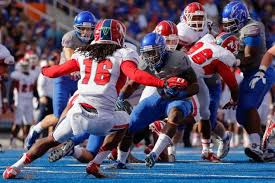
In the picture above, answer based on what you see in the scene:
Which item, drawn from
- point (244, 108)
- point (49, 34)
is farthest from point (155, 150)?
point (49, 34)

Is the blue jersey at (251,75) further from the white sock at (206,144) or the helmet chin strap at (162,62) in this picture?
the helmet chin strap at (162,62)

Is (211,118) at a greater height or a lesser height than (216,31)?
lesser

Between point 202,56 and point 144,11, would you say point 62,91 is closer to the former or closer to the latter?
point 202,56

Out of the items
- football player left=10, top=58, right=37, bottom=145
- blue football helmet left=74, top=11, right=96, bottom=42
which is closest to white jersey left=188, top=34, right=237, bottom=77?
blue football helmet left=74, top=11, right=96, bottom=42

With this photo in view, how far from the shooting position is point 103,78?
6660 mm

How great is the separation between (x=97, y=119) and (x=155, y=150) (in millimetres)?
740

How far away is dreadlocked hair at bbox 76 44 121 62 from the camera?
265 inches

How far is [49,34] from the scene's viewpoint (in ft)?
56.2

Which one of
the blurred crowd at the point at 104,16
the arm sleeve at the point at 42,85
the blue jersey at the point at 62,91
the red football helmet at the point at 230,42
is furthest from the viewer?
the blurred crowd at the point at 104,16

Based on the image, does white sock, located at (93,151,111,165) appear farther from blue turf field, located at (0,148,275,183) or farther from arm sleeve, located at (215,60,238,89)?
arm sleeve, located at (215,60,238,89)

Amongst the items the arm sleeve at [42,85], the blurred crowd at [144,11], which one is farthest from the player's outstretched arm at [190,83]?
the blurred crowd at [144,11]

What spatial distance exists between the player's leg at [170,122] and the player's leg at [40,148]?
0.78 meters

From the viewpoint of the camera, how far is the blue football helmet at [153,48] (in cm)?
712

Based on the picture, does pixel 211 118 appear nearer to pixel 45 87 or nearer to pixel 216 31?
pixel 216 31
